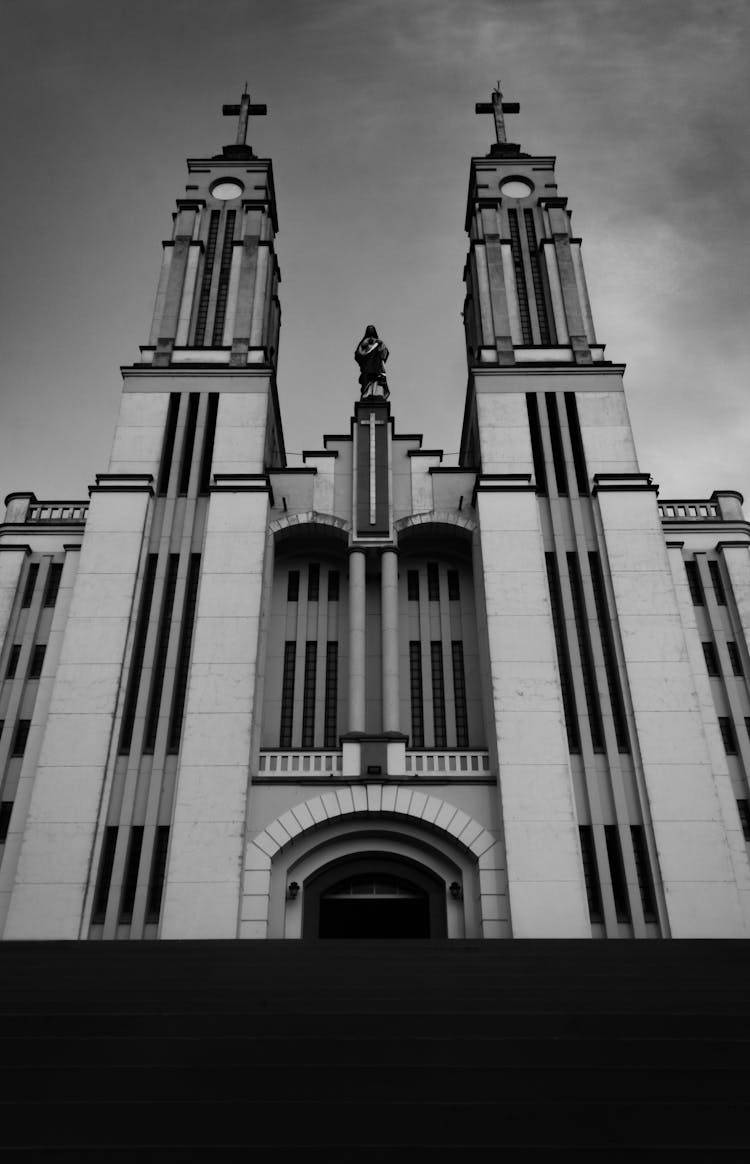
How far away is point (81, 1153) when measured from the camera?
6906 millimetres

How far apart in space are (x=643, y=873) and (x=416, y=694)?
7.51 metres

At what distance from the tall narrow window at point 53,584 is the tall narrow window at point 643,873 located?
18.1 metres

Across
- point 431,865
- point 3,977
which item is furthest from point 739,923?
point 3,977

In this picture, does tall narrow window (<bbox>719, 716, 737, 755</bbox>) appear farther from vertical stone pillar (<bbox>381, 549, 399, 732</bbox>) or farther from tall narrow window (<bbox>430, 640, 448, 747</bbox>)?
vertical stone pillar (<bbox>381, 549, 399, 732</bbox>)

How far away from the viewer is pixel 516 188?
34.6 meters

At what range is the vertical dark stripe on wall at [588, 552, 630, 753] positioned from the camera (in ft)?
71.4

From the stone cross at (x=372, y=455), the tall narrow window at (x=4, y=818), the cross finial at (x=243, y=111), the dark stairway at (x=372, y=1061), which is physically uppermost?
the cross finial at (x=243, y=111)

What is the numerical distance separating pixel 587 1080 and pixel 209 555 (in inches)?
714

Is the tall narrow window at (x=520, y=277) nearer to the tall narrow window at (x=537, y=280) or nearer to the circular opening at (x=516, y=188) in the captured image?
the tall narrow window at (x=537, y=280)

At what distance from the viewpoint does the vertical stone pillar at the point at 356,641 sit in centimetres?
2234

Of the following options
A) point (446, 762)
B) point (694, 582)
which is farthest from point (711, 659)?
point (446, 762)

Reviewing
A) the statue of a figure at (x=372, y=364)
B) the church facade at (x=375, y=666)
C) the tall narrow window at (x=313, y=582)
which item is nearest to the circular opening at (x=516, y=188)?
the church facade at (x=375, y=666)

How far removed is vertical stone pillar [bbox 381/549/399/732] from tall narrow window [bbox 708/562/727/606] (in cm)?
1047

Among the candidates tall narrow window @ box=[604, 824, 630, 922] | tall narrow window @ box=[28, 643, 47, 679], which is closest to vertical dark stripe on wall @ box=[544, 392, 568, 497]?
tall narrow window @ box=[604, 824, 630, 922]
